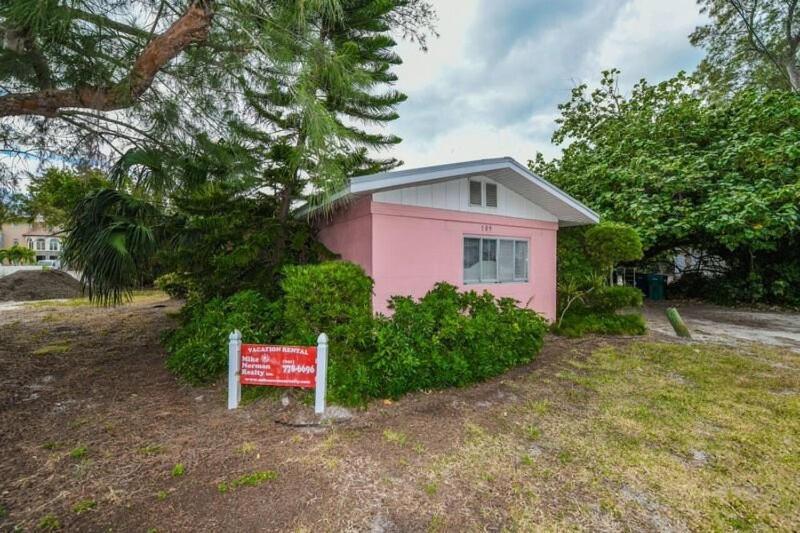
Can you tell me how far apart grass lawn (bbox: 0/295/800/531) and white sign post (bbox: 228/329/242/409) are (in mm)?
151

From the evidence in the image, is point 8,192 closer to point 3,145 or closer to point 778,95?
point 3,145

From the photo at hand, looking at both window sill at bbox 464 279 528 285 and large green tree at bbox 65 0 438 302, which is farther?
window sill at bbox 464 279 528 285

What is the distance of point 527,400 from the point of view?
13.5 ft

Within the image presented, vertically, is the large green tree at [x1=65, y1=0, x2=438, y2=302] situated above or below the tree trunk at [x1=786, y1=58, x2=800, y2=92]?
below

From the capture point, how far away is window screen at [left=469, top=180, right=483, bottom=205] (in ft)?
22.2

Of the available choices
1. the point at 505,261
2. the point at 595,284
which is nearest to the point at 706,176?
the point at 595,284

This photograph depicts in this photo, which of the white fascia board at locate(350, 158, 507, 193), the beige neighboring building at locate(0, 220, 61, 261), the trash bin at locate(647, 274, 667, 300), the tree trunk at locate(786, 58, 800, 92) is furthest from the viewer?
the beige neighboring building at locate(0, 220, 61, 261)

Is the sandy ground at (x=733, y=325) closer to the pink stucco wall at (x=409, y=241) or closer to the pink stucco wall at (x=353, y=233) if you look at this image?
the pink stucco wall at (x=409, y=241)

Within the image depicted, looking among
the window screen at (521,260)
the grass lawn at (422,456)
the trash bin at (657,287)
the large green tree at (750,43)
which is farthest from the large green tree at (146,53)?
the large green tree at (750,43)

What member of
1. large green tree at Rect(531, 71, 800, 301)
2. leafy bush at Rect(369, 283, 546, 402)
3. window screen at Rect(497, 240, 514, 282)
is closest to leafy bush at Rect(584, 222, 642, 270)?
window screen at Rect(497, 240, 514, 282)

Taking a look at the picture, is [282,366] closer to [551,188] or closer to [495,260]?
[495,260]

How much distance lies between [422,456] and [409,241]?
3683mm

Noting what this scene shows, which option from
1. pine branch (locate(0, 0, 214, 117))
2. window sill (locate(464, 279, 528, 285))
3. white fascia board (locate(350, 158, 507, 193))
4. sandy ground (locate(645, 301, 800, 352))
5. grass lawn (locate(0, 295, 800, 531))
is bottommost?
grass lawn (locate(0, 295, 800, 531))

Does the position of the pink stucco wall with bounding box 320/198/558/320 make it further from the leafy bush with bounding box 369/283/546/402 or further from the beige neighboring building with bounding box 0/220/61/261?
the beige neighboring building with bounding box 0/220/61/261
